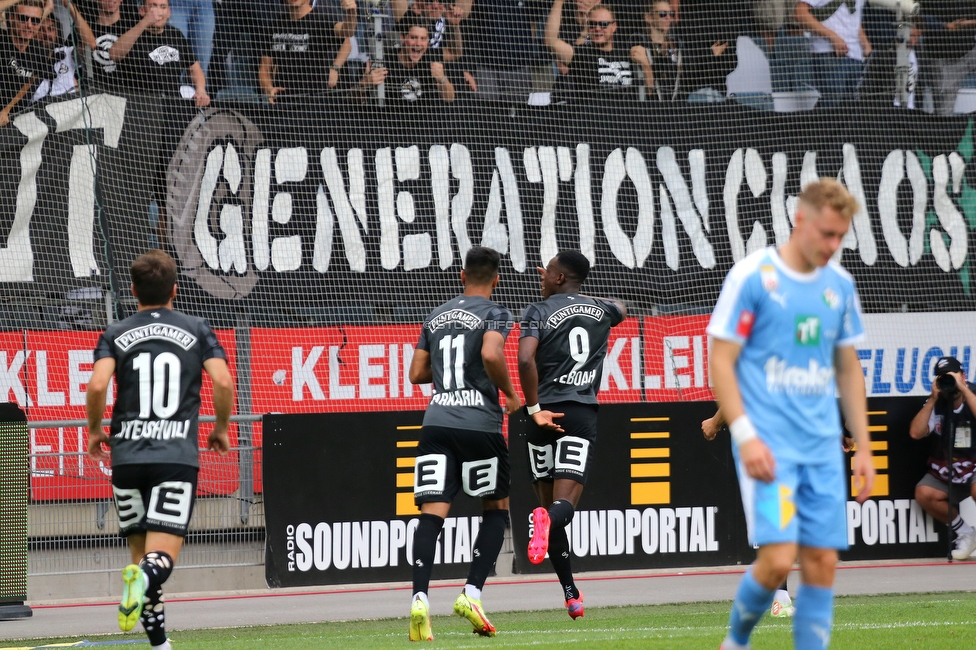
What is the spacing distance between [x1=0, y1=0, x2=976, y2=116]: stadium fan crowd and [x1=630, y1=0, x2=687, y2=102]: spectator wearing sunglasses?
2 centimetres

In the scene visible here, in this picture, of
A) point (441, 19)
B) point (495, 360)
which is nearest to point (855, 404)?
point (495, 360)

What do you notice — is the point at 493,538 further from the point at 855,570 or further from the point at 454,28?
the point at 454,28

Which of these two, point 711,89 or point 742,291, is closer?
point 742,291

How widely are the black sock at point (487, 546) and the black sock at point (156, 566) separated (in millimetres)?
1997

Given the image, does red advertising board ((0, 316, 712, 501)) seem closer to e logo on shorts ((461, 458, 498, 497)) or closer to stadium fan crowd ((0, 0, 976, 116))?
stadium fan crowd ((0, 0, 976, 116))

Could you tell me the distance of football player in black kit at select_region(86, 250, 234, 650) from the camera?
6.05m

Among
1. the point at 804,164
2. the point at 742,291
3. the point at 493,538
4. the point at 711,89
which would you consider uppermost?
the point at 711,89

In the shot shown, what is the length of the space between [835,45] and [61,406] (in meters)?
9.74

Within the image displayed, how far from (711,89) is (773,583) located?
1052 cm

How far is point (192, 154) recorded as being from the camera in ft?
40.7

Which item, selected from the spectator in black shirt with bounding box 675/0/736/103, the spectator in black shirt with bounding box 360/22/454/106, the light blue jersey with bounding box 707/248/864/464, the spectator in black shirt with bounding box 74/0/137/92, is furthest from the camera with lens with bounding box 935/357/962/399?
the spectator in black shirt with bounding box 74/0/137/92

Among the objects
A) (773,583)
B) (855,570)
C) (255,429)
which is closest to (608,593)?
(855,570)

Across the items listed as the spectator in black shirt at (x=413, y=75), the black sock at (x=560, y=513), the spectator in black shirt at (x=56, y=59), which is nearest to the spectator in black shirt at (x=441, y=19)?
the spectator in black shirt at (x=413, y=75)

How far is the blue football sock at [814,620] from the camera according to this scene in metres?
4.70
